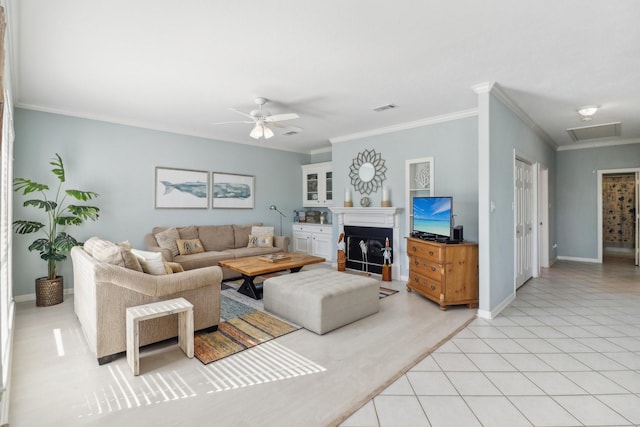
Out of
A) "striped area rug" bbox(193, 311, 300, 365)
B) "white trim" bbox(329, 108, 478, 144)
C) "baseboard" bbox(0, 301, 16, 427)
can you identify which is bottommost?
"striped area rug" bbox(193, 311, 300, 365)

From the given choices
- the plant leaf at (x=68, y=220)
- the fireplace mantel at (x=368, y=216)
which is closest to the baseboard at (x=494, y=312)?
the fireplace mantel at (x=368, y=216)

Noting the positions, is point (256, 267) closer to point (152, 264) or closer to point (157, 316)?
point (152, 264)

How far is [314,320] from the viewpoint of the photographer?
3.09 meters

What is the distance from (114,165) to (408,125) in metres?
4.64

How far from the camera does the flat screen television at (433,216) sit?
399 cm

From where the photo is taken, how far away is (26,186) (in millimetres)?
4055

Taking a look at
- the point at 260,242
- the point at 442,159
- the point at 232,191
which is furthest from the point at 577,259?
the point at 232,191

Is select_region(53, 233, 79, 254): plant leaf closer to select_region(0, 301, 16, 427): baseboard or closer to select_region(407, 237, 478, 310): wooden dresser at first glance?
select_region(0, 301, 16, 427): baseboard

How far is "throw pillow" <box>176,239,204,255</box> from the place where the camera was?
5.06 m

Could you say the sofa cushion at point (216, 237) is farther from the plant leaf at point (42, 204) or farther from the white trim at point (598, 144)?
the white trim at point (598, 144)

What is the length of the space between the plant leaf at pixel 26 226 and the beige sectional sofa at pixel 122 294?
143 centimetres

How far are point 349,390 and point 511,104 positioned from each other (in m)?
3.92

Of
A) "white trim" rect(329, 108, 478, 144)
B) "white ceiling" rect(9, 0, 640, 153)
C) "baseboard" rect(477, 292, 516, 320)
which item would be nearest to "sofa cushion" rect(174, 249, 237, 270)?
"white ceiling" rect(9, 0, 640, 153)

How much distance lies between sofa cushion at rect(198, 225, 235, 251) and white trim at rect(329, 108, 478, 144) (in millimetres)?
2679
